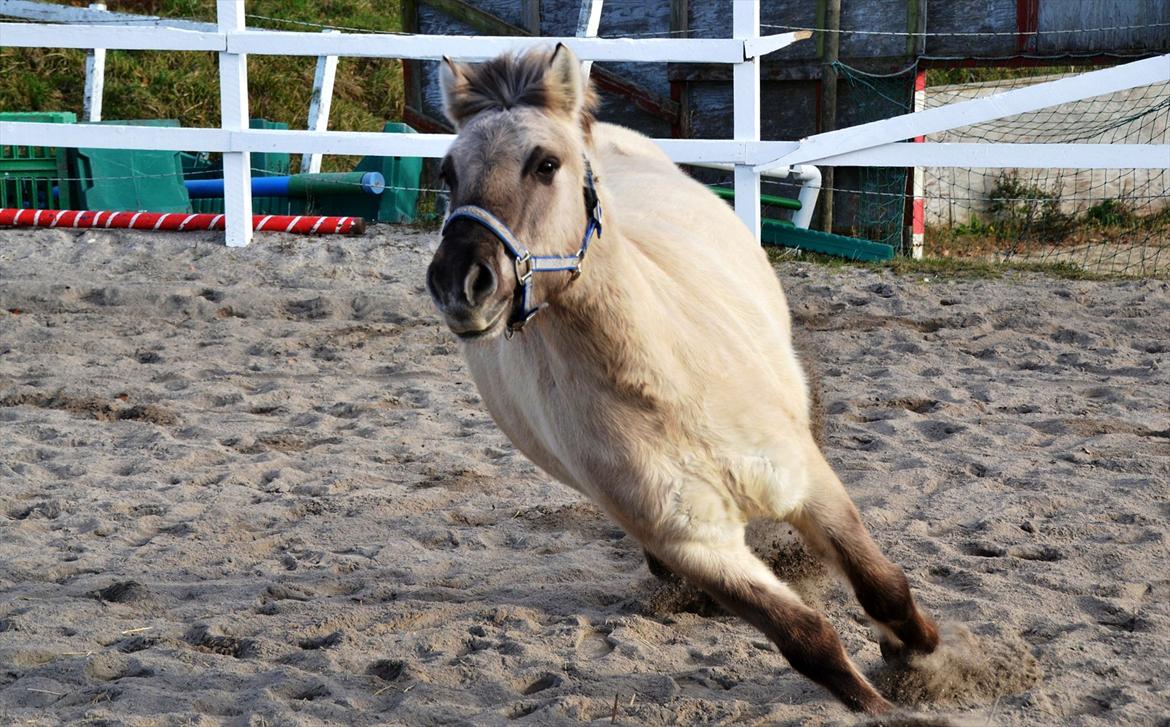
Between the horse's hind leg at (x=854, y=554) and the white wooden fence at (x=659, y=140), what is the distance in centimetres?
518

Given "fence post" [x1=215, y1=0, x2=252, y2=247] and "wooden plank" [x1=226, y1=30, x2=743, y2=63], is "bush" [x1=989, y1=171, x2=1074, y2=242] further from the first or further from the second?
"fence post" [x1=215, y1=0, x2=252, y2=247]

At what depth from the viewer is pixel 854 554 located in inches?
129

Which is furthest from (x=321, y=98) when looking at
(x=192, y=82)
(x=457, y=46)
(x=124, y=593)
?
(x=124, y=593)

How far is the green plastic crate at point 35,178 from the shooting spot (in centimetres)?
1083

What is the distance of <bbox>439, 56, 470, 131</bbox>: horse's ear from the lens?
294 cm

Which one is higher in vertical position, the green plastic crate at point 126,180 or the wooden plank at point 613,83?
the wooden plank at point 613,83

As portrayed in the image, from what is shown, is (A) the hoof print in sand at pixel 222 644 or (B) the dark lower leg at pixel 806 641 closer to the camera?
(B) the dark lower leg at pixel 806 641

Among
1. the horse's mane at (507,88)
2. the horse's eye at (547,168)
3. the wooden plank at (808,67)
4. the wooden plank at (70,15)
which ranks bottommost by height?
the horse's eye at (547,168)

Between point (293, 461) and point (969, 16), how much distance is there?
723 cm

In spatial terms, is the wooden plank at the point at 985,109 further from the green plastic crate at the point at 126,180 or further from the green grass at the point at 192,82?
the green grass at the point at 192,82

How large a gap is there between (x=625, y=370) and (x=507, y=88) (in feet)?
2.41

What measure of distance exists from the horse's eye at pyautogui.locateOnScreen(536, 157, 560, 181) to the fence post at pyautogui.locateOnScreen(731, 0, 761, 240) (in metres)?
6.04

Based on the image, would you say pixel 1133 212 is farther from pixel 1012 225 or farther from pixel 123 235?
pixel 123 235

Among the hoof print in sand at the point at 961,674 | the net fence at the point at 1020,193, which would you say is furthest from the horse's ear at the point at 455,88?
the net fence at the point at 1020,193
